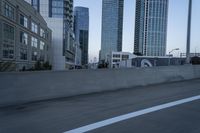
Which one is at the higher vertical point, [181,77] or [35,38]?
[35,38]

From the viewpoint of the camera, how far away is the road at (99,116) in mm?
5359

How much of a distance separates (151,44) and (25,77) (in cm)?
8917

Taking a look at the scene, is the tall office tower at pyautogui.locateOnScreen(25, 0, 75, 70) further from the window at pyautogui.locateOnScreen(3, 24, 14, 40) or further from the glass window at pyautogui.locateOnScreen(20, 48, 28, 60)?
the window at pyautogui.locateOnScreen(3, 24, 14, 40)

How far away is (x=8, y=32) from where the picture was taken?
41.7 metres

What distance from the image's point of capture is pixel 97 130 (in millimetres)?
5234

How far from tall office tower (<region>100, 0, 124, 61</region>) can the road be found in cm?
15127

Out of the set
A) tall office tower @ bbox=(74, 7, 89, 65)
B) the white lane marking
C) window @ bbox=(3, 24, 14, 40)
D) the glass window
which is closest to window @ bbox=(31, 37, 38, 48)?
the glass window

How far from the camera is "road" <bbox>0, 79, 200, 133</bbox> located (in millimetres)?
5359

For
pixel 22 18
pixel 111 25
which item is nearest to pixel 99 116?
pixel 22 18

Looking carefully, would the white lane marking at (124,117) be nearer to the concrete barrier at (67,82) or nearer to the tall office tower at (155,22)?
the concrete barrier at (67,82)

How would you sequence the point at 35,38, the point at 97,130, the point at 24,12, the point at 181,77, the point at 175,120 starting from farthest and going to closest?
the point at 35,38 < the point at 24,12 < the point at 181,77 < the point at 175,120 < the point at 97,130

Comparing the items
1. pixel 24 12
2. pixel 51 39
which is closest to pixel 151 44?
pixel 51 39

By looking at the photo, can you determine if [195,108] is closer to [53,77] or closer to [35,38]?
[53,77]

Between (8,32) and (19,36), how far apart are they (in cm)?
547
